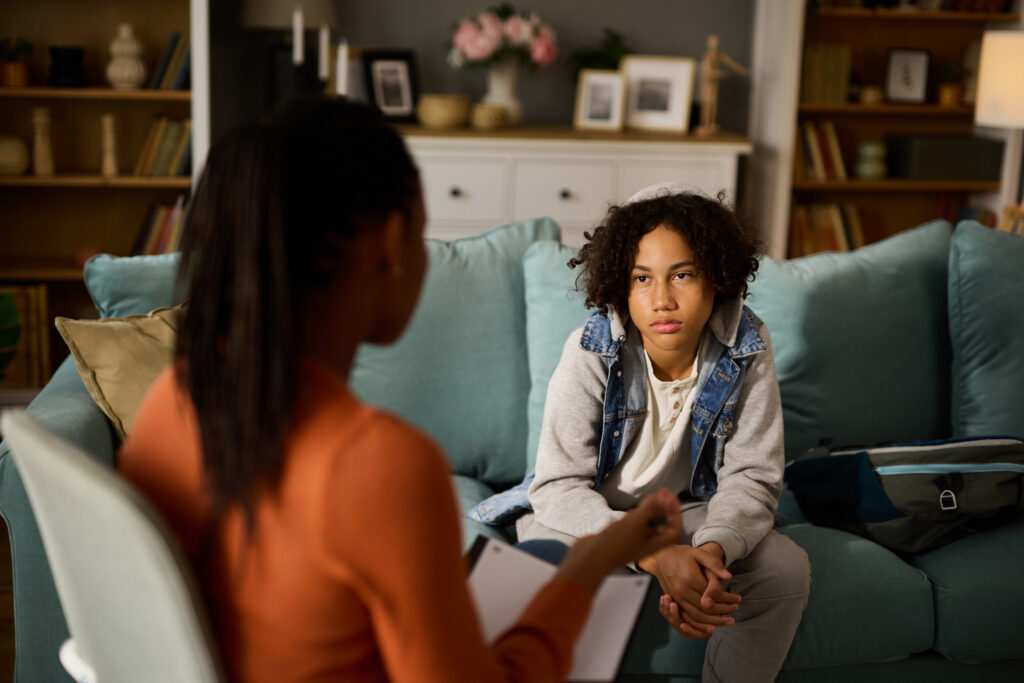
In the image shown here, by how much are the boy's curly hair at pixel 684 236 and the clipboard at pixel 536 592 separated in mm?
709

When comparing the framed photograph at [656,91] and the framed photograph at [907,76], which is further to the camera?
the framed photograph at [907,76]

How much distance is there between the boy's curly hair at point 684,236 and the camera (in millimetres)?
1640

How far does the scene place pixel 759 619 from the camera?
156 centimetres

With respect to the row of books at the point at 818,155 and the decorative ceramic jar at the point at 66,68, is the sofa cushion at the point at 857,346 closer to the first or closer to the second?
the row of books at the point at 818,155

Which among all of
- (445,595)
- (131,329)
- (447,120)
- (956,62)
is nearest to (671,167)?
(447,120)

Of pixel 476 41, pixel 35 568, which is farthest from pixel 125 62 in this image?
pixel 35 568

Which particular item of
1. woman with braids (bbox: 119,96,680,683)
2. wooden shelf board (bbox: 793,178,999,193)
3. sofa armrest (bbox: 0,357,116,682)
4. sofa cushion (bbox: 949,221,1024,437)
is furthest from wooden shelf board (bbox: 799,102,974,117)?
woman with braids (bbox: 119,96,680,683)

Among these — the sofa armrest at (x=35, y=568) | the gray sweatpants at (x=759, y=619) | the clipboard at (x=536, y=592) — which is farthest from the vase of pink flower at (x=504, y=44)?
the clipboard at (x=536, y=592)

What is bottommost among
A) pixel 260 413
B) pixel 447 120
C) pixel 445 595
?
pixel 445 595

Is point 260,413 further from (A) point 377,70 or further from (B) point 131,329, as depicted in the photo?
(A) point 377,70

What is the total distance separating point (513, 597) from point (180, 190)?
3.11 meters

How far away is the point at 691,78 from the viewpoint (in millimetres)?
3766

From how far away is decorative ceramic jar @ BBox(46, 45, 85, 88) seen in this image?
134 inches

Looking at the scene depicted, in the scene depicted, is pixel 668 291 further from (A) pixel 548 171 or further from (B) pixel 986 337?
(A) pixel 548 171
